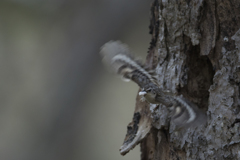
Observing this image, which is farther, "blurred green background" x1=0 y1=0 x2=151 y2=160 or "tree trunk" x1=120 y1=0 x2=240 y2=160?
"blurred green background" x1=0 y1=0 x2=151 y2=160

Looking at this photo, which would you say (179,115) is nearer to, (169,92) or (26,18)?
(169,92)

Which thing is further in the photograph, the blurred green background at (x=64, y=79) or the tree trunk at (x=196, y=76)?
the blurred green background at (x=64, y=79)

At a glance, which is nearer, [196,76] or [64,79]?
[196,76]

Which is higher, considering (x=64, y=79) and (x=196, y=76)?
(x=64, y=79)
